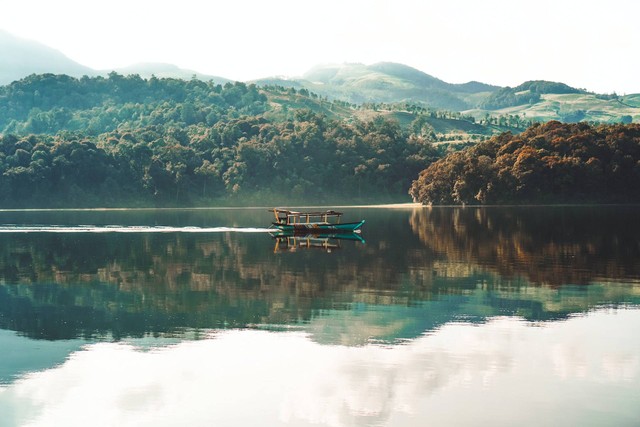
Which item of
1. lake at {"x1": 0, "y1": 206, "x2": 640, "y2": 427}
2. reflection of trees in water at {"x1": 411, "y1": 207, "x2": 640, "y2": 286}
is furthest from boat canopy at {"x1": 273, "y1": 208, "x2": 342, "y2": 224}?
lake at {"x1": 0, "y1": 206, "x2": 640, "y2": 427}

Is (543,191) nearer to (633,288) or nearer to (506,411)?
(633,288)

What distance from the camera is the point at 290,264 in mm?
46469

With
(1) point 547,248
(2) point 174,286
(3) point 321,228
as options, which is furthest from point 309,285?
(3) point 321,228

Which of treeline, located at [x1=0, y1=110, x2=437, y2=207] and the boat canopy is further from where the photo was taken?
treeline, located at [x1=0, y1=110, x2=437, y2=207]

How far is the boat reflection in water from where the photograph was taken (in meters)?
59.6

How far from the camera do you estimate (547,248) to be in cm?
5312

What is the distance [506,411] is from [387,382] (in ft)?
10.7

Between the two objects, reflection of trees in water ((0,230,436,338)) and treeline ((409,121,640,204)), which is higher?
treeline ((409,121,640,204))

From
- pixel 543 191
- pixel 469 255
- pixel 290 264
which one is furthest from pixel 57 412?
pixel 543 191

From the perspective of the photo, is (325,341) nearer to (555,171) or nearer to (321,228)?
(321,228)

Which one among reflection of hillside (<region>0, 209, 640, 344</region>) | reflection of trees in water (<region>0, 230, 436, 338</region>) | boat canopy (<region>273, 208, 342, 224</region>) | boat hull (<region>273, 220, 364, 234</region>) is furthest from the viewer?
boat canopy (<region>273, 208, 342, 224</region>)

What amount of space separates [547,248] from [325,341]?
32.8 m

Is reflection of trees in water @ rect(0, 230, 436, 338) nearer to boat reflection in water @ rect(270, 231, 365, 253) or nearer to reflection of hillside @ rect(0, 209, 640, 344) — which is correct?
reflection of hillside @ rect(0, 209, 640, 344)

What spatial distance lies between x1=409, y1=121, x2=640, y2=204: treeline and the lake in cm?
10123
